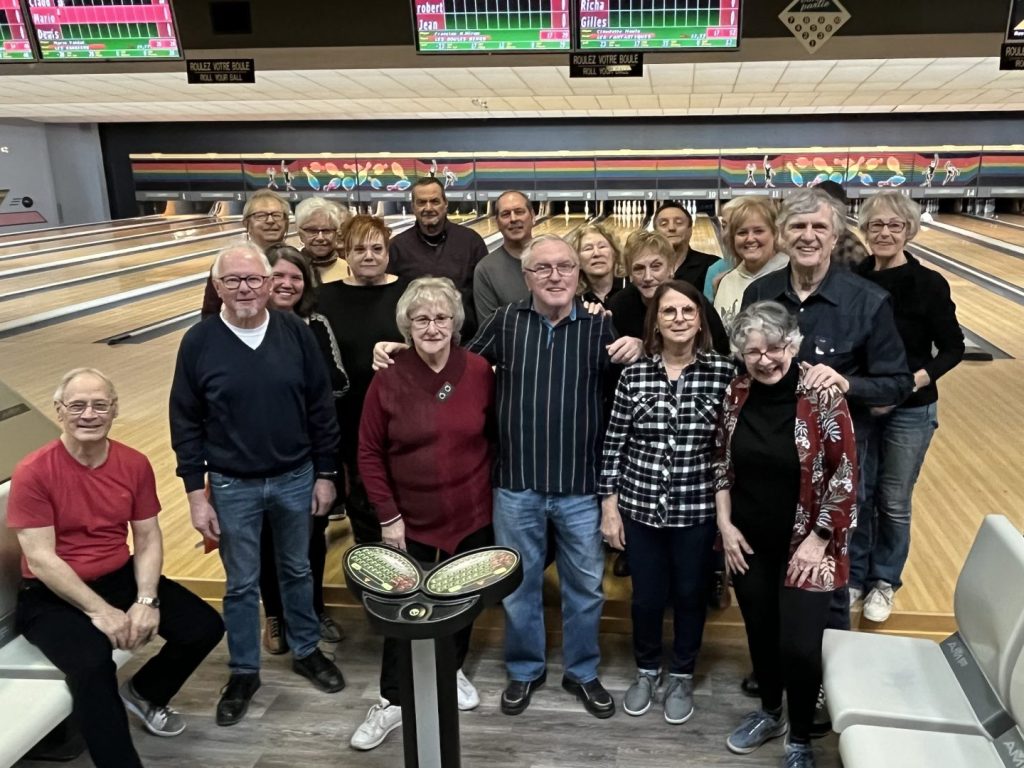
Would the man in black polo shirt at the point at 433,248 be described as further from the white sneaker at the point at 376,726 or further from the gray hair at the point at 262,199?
the white sneaker at the point at 376,726

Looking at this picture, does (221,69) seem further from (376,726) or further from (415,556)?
(376,726)

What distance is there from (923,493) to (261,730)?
2240 mm

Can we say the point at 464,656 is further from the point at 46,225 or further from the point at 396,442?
the point at 46,225

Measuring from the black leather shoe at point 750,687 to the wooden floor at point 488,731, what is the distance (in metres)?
0.02

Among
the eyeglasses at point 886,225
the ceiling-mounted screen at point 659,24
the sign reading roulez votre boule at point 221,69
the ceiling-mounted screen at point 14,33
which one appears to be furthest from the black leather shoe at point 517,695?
the ceiling-mounted screen at point 14,33

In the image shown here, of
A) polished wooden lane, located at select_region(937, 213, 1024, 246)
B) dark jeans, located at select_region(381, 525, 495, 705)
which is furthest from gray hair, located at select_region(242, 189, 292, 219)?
polished wooden lane, located at select_region(937, 213, 1024, 246)

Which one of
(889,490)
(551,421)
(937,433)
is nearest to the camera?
(551,421)

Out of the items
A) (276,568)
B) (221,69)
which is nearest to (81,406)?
(276,568)

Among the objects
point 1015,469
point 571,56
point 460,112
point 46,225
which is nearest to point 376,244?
point 571,56

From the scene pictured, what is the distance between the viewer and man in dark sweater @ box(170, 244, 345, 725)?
5.66 feet

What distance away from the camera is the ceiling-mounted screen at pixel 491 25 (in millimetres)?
3504

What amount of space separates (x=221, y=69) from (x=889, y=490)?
3497 mm

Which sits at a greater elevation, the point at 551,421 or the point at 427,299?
the point at 427,299

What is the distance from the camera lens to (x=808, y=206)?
1.61 meters
